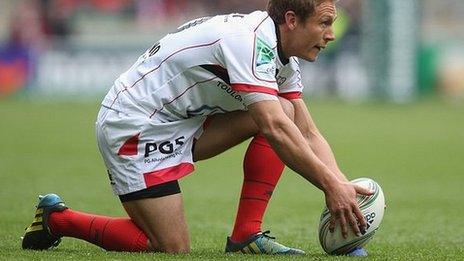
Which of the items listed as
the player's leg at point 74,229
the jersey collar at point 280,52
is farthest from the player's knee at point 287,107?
the player's leg at point 74,229

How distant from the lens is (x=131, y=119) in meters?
5.94

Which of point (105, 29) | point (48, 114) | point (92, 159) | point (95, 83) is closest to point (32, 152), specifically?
point (92, 159)

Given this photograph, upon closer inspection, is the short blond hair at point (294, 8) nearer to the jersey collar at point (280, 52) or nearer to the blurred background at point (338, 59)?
the jersey collar at point (280, 52)

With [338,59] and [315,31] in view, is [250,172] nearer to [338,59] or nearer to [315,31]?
[315,31]

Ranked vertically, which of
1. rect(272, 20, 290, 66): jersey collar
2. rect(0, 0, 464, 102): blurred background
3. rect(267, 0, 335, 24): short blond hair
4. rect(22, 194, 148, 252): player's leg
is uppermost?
rect(267, 0, 335, 24): short blond hair

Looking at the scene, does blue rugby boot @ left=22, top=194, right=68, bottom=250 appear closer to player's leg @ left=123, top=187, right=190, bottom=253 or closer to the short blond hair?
player's leg @ left=123, top=187, right=190, bottom=253

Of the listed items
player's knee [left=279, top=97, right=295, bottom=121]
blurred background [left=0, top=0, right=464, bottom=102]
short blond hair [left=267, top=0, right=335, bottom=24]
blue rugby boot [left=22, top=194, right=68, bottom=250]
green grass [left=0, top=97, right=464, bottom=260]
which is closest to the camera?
short blond hair [left=267, top=0, right=335, bottom=24]

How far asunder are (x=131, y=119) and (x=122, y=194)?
400mm

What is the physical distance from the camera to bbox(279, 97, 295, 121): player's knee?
600 cm

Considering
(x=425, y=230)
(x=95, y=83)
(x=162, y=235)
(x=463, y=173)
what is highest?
(x=162, y=235)

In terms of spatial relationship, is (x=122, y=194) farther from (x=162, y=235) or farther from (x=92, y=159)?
(x=92, y=159)

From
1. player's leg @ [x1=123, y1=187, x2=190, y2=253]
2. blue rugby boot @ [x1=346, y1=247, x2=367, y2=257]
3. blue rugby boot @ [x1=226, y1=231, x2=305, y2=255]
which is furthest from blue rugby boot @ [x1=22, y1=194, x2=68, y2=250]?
blue rugby boot @ [x1=346, y1=247, x2=367, y2=257]

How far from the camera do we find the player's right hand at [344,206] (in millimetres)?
5402

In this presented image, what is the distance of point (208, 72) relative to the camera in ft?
19.0
